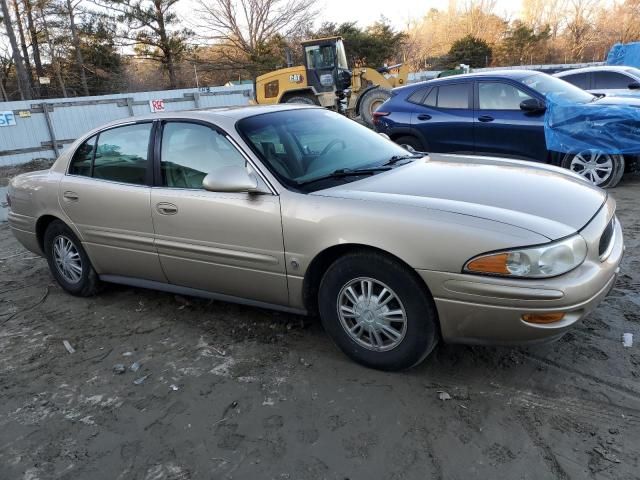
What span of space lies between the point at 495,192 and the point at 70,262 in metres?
3.67

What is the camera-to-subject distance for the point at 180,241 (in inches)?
145

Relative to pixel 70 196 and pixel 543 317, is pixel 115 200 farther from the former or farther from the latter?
pixel 543 317

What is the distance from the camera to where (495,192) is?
9.87 feet

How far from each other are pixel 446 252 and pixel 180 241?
194cm

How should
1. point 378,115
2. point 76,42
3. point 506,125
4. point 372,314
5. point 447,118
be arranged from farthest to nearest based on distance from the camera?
point 76,42
point 378,115
point 447,118
point 506,125
point 372,314

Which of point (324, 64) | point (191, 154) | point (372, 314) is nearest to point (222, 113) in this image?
point (191, 154)

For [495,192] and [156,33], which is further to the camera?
[156,33]

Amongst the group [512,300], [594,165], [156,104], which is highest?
[156,104]

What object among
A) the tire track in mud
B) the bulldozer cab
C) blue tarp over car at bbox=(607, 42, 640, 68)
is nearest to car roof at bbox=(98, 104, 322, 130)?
the tire track in mud

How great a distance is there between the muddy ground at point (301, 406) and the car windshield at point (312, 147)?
115 centimetres

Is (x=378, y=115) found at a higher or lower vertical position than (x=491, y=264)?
higher

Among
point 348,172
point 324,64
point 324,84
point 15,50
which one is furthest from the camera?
point 15,50

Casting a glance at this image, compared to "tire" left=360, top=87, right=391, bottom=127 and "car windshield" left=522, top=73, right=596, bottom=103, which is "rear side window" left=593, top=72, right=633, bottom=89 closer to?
"car windshield" left=522, top=73, right=596, bottom=103

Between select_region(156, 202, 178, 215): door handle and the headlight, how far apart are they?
2.11 m
